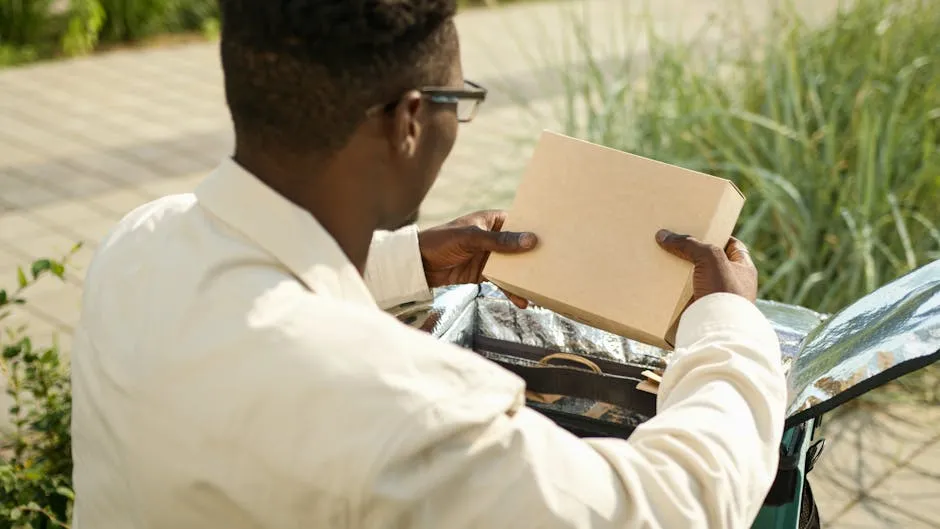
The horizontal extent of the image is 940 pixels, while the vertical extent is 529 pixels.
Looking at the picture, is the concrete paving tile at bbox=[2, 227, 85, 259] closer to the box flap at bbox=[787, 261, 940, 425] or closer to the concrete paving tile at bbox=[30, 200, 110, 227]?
the concrete paving tile at bbox=[30, 200, 110, 227]

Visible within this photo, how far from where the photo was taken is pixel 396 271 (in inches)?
67.2

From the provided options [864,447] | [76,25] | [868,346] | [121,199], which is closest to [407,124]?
[868,346]

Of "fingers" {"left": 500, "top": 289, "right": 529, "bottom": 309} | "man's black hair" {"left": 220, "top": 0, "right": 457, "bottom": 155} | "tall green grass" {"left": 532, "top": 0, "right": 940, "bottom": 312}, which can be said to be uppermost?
"man's black hair" {"left": 220, "top": 0, "right": 457, "bottom": 155}

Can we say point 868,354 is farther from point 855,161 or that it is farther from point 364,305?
point 855,161

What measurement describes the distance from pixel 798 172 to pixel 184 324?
2732 mm

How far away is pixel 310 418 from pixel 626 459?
326 mm

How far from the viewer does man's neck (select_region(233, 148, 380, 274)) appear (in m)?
1.12

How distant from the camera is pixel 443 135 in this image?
47.1 inches

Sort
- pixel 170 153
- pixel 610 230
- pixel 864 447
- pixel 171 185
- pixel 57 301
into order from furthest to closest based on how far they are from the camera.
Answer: pixel 170 153
pixel 171 185
pixel 57 301
pixel 864 447
pixel 610 230

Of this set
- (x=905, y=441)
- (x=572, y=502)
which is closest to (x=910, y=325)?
(x=572, y=502)

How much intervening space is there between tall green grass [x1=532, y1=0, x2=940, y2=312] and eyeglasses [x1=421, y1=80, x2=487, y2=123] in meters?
Result: 2.14

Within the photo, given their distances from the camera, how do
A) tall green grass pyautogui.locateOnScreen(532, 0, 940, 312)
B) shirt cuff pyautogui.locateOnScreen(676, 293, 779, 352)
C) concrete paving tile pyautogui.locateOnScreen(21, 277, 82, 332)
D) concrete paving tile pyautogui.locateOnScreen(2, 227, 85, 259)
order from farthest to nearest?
concrete paving tile pyautogui.locateOnScreen(2, 227, 85, 259), concrete paving tile pyautogui.locateOnScreen(21, 277, 82, 332), tall green grass pyautogui.locateOnScreen(532, 0, 940, 312), shirt cuff pyautogui.locateOnScreen(676, 293, 779, 352)

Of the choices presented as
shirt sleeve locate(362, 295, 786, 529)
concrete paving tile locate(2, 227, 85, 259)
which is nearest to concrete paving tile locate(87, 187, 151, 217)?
concrete paving tile locate(2, 227, 85, 259)

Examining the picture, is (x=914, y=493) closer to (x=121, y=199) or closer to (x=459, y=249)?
(x=459, y=249)
